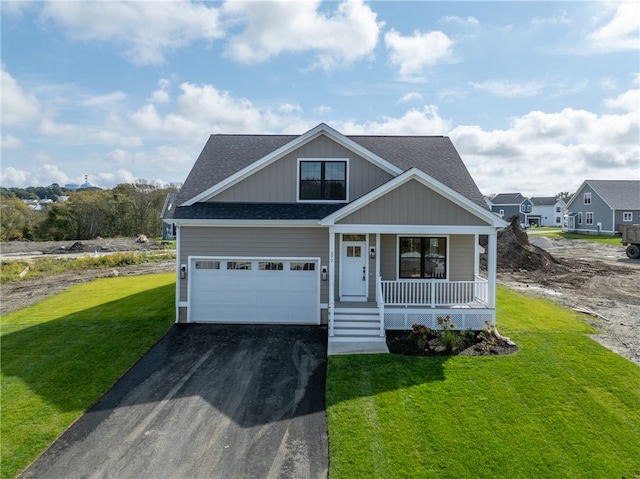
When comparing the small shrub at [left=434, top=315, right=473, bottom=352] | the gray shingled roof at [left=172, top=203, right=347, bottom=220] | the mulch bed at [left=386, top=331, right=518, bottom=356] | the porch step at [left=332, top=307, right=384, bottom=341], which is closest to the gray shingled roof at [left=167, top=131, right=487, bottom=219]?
the gray shingled roof at [left=172, top=203, right=347, bottom=220]

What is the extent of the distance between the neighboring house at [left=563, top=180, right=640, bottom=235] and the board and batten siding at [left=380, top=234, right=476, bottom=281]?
45.8 metres

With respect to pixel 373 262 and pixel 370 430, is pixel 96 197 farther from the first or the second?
pixel 370 430

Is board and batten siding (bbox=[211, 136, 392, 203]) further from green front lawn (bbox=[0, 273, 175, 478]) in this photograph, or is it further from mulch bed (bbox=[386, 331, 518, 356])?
mulch bed (bbox=[386, 331, 518, 356])

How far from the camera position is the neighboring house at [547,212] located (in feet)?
276

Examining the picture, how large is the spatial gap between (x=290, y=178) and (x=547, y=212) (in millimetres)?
88004

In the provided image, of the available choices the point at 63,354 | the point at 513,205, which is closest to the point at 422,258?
the point at 63,354

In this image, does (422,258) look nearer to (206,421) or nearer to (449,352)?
(449,352)

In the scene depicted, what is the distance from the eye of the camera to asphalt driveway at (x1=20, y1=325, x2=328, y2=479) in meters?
6.01

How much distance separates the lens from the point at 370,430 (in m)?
6.82

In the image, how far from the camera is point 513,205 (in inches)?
3263

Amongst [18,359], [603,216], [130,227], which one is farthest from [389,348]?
[603,216]

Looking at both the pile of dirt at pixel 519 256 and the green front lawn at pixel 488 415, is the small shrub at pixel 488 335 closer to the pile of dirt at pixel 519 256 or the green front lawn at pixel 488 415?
the green front lawn at pixel 488 415

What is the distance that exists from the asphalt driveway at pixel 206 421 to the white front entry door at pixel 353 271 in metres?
2.57

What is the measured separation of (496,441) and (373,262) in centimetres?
699
